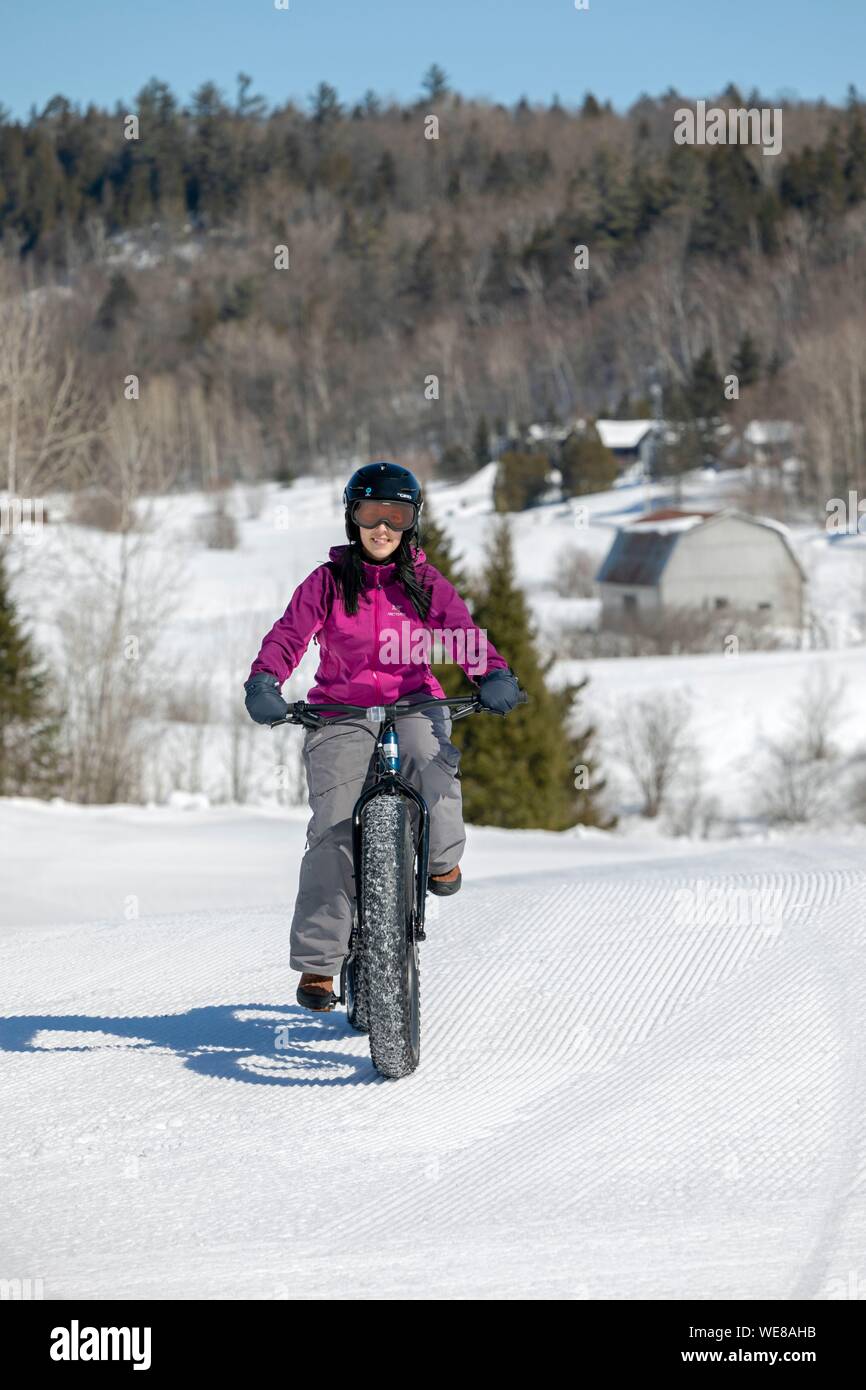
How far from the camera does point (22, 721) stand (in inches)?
1250

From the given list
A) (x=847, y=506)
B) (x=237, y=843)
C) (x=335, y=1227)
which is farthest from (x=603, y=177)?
(x=335, y=1227)

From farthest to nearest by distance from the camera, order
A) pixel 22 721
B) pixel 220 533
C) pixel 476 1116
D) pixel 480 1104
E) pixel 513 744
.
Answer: pixel 220 533 → pixel 22 721 → pixel 513 744 → pixel 480 1104 → pixel 476 1116

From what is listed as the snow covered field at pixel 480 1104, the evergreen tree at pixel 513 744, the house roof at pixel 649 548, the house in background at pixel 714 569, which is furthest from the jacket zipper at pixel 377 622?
the house roof at pixel 649 548

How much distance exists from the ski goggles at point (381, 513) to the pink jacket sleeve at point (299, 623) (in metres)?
0.19

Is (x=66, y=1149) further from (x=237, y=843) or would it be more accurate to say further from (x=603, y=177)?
(x=603, y=177)

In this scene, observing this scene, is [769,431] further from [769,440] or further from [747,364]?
[747,364]

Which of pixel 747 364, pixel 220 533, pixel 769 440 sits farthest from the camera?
pixel 747 364

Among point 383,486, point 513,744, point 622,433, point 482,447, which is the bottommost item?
point 513,744

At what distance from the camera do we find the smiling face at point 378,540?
5.09 meters

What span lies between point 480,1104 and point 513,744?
989 inches

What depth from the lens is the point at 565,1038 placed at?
18.0 feet

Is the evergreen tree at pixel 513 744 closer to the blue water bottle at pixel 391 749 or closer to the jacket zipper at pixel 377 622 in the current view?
the jacket zipper at pixel 377 622

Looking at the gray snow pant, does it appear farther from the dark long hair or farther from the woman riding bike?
the dark long hair
